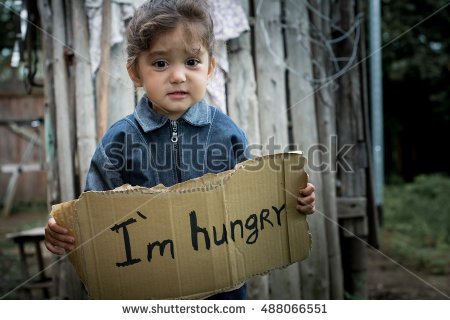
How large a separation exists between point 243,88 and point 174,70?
1366 millimetres

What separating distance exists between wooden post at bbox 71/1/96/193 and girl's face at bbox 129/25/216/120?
4.08 feet

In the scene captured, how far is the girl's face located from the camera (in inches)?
66.4

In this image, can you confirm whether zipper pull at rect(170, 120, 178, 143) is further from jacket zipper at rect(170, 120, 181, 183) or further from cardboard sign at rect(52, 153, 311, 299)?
cardboard sign at rect(52, 153, 311, 299)

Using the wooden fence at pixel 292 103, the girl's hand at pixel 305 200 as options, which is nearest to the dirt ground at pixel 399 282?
the wooden fence at pixel 292 103

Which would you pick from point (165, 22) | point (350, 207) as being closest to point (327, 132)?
point (350, 207)

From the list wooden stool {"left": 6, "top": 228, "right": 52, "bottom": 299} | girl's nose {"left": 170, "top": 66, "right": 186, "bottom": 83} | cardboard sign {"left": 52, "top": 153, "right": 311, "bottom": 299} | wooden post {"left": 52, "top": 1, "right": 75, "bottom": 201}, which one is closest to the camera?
cardboard sign {"left": 52, "top": 153, "right": 311, "bottom": 299}

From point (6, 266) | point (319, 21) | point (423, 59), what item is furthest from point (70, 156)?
point (423, 59)

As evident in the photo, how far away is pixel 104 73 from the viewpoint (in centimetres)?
278

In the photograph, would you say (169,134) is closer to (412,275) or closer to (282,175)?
(282,175)

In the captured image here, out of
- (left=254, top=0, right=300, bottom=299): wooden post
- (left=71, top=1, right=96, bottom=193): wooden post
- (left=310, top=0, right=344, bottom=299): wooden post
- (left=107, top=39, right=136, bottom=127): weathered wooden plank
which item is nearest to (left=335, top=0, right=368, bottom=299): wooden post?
(left=310, top=0, right=344, bottom=299): wooden post

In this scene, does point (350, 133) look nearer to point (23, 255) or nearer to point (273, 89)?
point (273, 89)

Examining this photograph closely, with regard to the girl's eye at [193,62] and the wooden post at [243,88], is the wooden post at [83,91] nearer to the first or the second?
the wooden post at [243,88]

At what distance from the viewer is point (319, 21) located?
10.9ft

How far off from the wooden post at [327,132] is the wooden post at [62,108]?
160 centimetres
